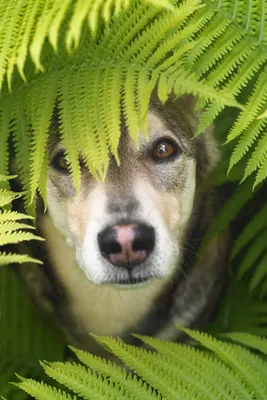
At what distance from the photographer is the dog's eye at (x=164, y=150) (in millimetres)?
2438

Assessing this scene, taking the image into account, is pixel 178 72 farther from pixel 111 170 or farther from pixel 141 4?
pixel 111 170

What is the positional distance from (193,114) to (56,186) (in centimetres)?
69

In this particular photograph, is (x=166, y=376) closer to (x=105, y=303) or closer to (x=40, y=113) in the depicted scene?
(x=40, y=113)

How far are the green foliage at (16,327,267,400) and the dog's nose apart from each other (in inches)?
13.7

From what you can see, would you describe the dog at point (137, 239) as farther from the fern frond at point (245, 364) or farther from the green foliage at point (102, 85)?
the fern frond at point (245, 364)

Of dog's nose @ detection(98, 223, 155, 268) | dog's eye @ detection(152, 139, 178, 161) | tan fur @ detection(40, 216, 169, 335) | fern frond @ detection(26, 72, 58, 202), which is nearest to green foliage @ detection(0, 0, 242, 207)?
fern frond @ detection(26, 72, 58, 202)

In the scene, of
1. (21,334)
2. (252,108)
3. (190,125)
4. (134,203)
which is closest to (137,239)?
(134,203)

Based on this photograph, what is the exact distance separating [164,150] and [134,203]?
15.5 inches

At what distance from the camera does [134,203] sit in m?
2.16

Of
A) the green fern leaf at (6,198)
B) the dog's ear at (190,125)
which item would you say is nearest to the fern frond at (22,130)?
the green fern leaf at (6,198)

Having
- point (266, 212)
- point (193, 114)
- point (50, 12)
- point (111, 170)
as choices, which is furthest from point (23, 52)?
point (266, 212)

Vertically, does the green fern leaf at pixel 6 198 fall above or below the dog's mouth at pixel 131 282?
above

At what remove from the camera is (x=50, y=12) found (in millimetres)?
1590

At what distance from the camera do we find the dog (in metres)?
2.18
